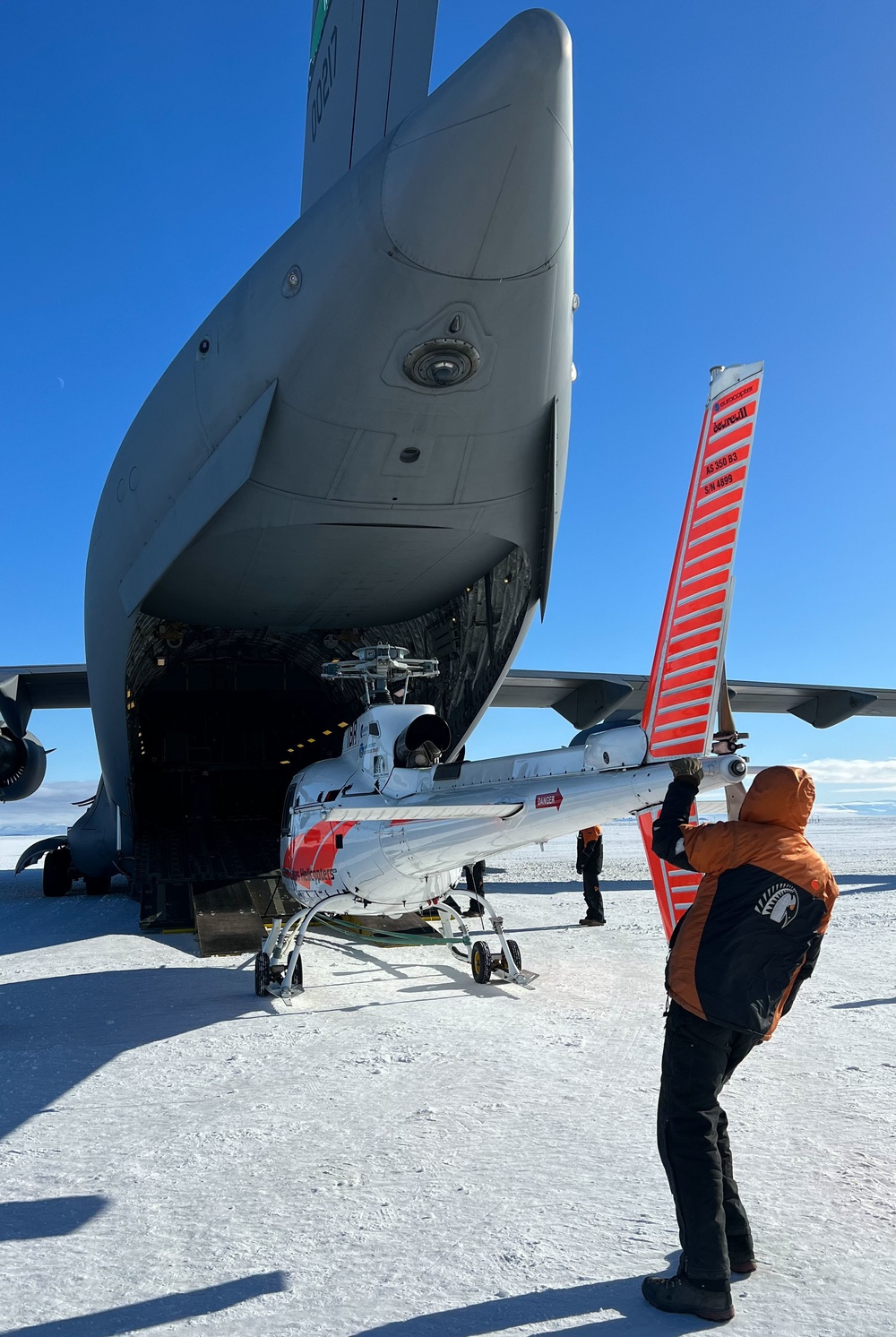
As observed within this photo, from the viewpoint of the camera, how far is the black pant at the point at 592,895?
34.6 ft

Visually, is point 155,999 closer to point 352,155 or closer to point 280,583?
point 280,583

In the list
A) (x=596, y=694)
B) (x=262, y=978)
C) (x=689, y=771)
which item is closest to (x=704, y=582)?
(x=689, y=771)

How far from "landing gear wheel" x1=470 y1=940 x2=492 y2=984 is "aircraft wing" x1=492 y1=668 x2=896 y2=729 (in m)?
6.45

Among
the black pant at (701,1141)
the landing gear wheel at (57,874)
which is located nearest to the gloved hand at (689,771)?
the black pant at (701,1141)

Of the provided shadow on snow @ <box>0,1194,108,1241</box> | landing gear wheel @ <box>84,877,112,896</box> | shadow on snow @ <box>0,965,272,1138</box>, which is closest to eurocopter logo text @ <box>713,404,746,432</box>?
shadow on snow @ <box>0,1194,108,1241</box>

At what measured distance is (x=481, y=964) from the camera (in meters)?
7.45

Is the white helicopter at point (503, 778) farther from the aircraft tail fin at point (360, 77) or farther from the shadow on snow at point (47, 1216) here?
the aircraft tail fin at point (360, 77)

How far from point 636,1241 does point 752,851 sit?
4.71ft

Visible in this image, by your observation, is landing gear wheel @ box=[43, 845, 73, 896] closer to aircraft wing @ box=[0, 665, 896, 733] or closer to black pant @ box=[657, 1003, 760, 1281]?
aircraft wing @ box=[0, 665, 896, 733]

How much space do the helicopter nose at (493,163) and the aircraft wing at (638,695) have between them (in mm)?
8989

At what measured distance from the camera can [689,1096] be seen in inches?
110

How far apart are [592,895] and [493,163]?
26.6ft

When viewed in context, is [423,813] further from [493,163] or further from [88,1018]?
[493,163]

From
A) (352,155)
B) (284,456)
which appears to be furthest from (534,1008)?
(352,155)
